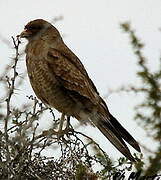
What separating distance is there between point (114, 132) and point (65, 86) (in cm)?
92

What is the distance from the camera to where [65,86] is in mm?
7258

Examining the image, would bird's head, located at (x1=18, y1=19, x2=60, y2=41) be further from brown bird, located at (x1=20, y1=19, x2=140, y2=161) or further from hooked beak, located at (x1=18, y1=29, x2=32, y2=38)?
brown bird, located at (x1=20, y1=19, x2=140, y2=161)

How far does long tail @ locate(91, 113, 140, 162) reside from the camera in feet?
20.6

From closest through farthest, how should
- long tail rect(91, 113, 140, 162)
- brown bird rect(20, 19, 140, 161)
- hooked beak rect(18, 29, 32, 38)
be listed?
long tail rect(91, 113, 140, 162)
brown bird rect(20, 19, 140, 161)
hooked beak rect(18, 29, 32, 38)

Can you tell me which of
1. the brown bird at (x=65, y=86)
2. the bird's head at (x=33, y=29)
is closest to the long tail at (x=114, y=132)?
the brown bird at (x=65, y=86)

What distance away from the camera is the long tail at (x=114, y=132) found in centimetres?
629

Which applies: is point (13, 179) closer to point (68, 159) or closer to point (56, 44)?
point (68, 159)

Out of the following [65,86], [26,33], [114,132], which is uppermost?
[26,33]

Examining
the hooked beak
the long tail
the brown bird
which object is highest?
the hooked beak

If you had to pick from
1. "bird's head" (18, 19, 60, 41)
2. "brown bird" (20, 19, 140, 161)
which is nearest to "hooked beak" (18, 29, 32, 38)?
"bird's head" (18, 19, 60, 41)

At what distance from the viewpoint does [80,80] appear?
7.42m

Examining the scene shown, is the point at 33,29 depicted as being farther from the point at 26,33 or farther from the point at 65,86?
the point at 65,86

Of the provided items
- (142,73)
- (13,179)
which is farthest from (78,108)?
(13,179)

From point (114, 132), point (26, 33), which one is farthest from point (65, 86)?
point (26, 33)
